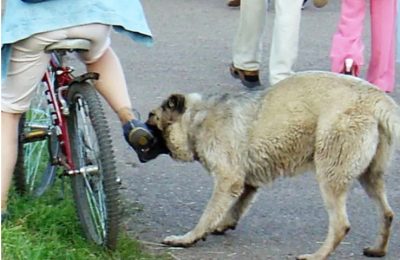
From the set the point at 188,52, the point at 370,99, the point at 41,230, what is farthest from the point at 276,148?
the point at 188,52

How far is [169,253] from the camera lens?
5328 millimetres

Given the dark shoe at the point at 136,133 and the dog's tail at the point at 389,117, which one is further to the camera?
the dark shoe at the point at 136,133

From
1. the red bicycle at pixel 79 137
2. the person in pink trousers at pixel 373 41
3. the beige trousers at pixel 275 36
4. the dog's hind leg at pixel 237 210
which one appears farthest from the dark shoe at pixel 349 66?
the red bicycle at pixel 79 137

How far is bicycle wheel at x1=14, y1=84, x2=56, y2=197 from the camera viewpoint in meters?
5.60

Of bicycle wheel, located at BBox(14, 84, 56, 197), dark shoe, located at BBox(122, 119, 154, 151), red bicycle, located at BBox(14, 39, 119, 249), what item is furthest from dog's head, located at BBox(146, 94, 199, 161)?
bicycle wheel, located at BBox(14, 84, 56, 197)

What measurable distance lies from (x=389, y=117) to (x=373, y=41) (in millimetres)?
2967

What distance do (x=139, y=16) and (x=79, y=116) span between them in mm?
544

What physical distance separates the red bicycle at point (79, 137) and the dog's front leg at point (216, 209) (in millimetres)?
432

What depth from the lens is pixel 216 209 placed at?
17.6ft

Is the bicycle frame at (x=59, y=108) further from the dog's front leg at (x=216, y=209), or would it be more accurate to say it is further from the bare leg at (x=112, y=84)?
the dog's front leg at (x=216, y=209)

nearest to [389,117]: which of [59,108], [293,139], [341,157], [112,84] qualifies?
[341,157]

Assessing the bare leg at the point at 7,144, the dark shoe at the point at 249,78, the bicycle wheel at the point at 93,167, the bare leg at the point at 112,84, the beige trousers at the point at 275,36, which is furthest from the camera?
the dark shoe at the point at 249,78

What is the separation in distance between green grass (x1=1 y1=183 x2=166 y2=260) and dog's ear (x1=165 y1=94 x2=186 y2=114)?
0.65 m

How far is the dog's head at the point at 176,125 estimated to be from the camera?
17.8ft
